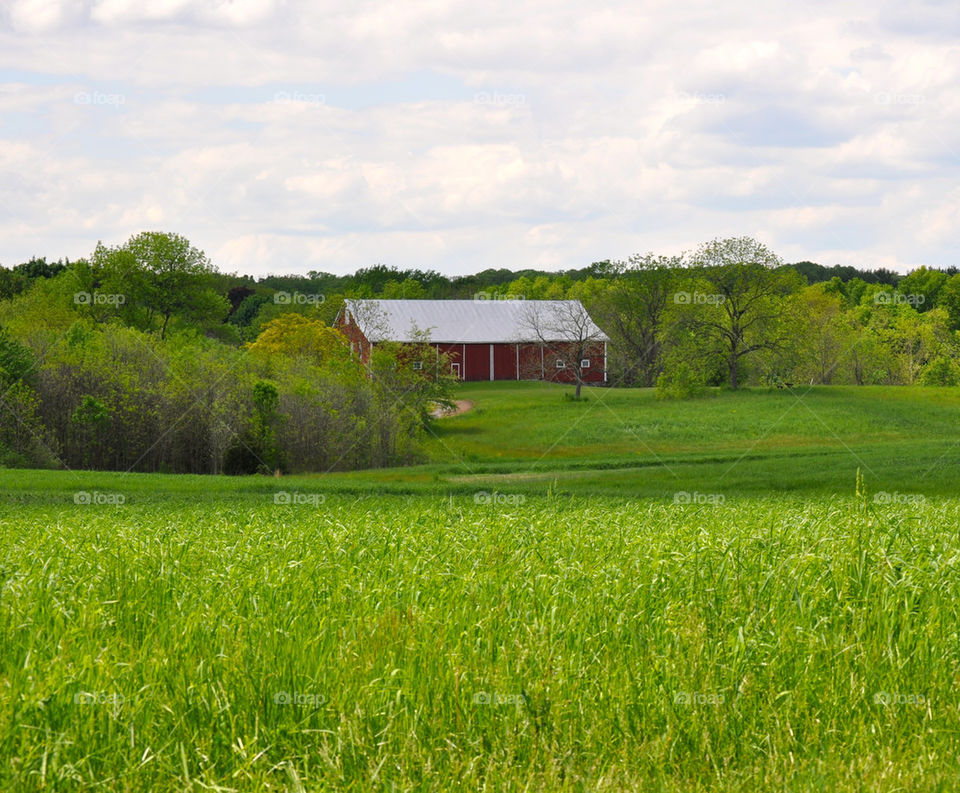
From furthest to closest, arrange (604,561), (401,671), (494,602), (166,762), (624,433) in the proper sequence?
(624,433) < (604,561) < (494,602) < (401,671) < (166,762)

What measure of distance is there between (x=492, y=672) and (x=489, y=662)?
119mm

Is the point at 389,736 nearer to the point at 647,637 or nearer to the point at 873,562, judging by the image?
the point at 647,637

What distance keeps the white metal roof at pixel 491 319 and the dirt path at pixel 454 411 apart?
673cm

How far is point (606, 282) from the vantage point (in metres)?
76.1

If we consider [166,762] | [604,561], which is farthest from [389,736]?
[604,561]

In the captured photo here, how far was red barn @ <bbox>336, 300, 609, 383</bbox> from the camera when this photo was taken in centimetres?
5819

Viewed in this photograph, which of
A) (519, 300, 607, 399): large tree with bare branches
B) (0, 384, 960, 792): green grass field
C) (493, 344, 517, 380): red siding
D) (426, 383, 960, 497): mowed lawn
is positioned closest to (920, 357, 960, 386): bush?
(426, 383, 960, 497): mowed lawn

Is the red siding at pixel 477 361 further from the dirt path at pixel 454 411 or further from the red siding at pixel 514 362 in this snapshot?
the dirt path at pixel 454 411

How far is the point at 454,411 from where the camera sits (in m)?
43.1

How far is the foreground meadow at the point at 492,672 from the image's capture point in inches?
157

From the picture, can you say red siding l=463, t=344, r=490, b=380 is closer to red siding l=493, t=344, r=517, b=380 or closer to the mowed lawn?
red siding l=493, t=344, r=517, b=380

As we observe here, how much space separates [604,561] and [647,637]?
1.74 m

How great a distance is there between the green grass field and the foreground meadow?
1 cm

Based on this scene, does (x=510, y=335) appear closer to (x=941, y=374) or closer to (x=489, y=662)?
(x=941, y=374)
